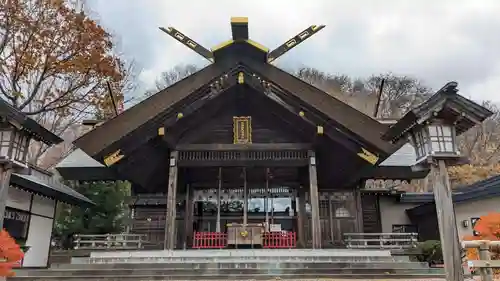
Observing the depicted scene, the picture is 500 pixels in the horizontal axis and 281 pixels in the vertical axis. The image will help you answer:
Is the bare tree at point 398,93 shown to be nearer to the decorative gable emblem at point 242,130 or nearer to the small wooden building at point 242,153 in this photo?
the small wooden building at point 242,153

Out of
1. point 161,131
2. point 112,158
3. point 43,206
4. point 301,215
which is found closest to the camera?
point 112,158

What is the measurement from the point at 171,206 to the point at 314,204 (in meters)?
3.63

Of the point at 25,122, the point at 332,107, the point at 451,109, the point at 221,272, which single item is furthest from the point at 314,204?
the point at 25,122

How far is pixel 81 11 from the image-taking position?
46.3 feet

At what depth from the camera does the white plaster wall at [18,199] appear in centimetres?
985

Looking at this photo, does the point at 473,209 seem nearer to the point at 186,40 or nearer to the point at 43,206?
the point at 186,40

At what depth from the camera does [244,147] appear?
10.3 m

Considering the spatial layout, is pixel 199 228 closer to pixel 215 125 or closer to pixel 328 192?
pixel 215 125

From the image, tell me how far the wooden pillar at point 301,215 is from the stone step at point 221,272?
4.88m

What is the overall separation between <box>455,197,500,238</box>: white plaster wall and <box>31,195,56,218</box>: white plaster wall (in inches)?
528

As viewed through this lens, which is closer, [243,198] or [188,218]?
[188,218]

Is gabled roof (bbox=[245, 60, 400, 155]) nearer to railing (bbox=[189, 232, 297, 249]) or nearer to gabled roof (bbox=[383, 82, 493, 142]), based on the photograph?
gabled roof (bbox=[383, 82, 493, 142])

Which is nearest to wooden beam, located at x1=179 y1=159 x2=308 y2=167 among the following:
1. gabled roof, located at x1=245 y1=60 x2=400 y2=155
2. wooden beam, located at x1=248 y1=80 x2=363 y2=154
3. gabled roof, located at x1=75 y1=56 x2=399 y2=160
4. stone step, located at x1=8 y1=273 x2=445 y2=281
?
wooden beam, located at x1=248 y1=80 x2=363 y2=154

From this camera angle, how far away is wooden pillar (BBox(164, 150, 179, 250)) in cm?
919
